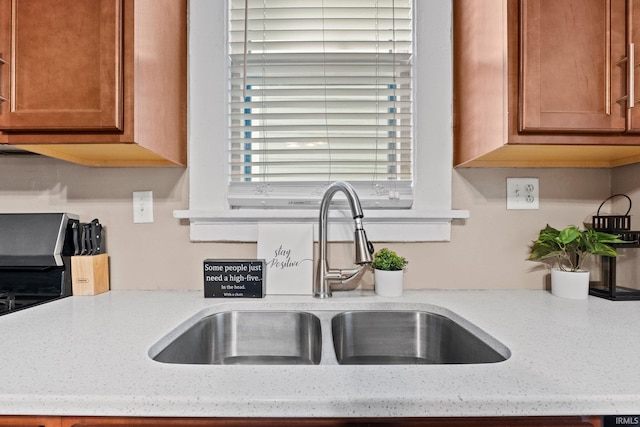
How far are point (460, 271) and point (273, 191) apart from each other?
2.46 feet

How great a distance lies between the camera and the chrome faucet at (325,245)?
1.13 meters

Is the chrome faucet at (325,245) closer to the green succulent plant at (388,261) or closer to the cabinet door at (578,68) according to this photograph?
the green succulent plant at (388,261)

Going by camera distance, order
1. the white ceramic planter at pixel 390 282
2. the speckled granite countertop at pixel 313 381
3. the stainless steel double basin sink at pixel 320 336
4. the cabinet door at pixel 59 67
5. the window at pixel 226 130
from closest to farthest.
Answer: the speckled granite countertop at pixel 313 381 < the cabinet door at pixel 59 67 < the stainless steel double basin sink at pixel 320 336 < the white ceramic planter at pixel 390 282 < the window at pixel 226 130

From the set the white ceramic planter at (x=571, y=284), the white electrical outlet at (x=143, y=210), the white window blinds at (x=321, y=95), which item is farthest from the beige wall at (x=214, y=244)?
the white window blinds at (x=321, y=95)

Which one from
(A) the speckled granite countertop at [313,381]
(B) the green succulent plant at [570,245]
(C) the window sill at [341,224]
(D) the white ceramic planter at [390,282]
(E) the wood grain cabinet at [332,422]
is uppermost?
(C) the window sill at [341,224]

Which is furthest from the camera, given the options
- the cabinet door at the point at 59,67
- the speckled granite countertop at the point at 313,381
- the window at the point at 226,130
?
the window at the point at 226,130

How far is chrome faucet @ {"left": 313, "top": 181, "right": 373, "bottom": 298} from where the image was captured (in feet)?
3.70

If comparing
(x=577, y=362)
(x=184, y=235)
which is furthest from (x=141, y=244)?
(x=577, y=362)

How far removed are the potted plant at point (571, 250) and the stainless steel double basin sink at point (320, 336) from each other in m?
0.44

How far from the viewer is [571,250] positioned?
4.23ft

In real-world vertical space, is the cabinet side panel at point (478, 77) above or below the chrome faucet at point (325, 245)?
above

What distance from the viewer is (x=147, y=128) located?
3.52ft

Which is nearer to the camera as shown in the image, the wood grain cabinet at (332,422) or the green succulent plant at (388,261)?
the wood grain cabinet at (332,422)

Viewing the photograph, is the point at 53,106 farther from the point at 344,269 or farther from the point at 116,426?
the point at 344,269
